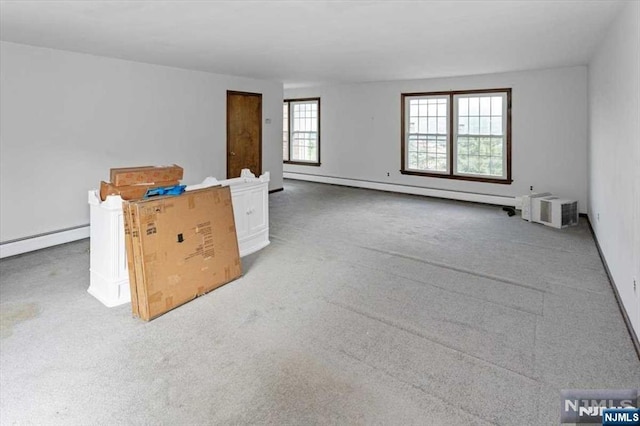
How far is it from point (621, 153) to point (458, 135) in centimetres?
465

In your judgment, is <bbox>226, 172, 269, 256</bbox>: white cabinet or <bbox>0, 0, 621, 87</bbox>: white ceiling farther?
<bbox>226, 172, 269, 256</bbox>: white cabinet

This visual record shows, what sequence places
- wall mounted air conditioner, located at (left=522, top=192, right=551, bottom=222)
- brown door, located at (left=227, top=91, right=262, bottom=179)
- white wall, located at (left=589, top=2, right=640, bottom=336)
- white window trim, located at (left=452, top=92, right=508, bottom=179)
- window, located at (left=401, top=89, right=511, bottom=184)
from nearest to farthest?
1. white wall, located at (left=589, top=2, right=640, bottom=336)
2. wall mounted air conditioner, located at (left=522, top=192, right=551, bottom=222)
3. white window trim, located at (left=452, top=92, right=508, bottom=179)
4. window, located at (left=401, top=89, right=511, bottom=184)
5. brown door, located at (left=227, top=91, right=262, bottom=179)

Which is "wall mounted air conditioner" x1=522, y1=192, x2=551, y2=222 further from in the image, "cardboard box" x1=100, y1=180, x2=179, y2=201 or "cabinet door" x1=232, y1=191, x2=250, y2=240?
"cardboard box" x1=100, y1=180, x2=179, y2=201

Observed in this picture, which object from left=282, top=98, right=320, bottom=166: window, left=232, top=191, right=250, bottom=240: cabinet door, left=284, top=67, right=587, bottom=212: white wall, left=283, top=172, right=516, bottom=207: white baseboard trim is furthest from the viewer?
left=282, top=98, right=320, bottom=166: window

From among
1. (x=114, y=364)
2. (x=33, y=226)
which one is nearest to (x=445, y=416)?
(x=114, y=364)

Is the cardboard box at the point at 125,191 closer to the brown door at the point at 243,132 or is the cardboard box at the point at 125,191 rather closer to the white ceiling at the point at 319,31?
the white ceiling at the point at 319,31

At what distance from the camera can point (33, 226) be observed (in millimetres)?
4852

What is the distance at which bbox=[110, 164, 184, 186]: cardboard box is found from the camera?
3250 mm

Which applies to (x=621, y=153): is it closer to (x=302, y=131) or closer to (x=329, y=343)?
(x=329, y=343)

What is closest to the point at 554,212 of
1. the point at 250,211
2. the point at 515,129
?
the point at 515,129

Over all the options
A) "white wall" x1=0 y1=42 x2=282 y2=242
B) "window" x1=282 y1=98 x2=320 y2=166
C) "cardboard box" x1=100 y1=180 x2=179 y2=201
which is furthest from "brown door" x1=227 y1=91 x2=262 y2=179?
"cardboard box" x1=100 y1=180 x2=179 y2=201

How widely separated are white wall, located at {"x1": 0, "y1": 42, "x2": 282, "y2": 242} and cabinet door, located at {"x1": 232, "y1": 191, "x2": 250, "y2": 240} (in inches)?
99.4

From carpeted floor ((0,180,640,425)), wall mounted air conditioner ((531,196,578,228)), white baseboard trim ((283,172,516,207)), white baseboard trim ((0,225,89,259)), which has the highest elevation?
white baseboard trim ((283,172,516,207))

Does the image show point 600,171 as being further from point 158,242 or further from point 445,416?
point 158,242
